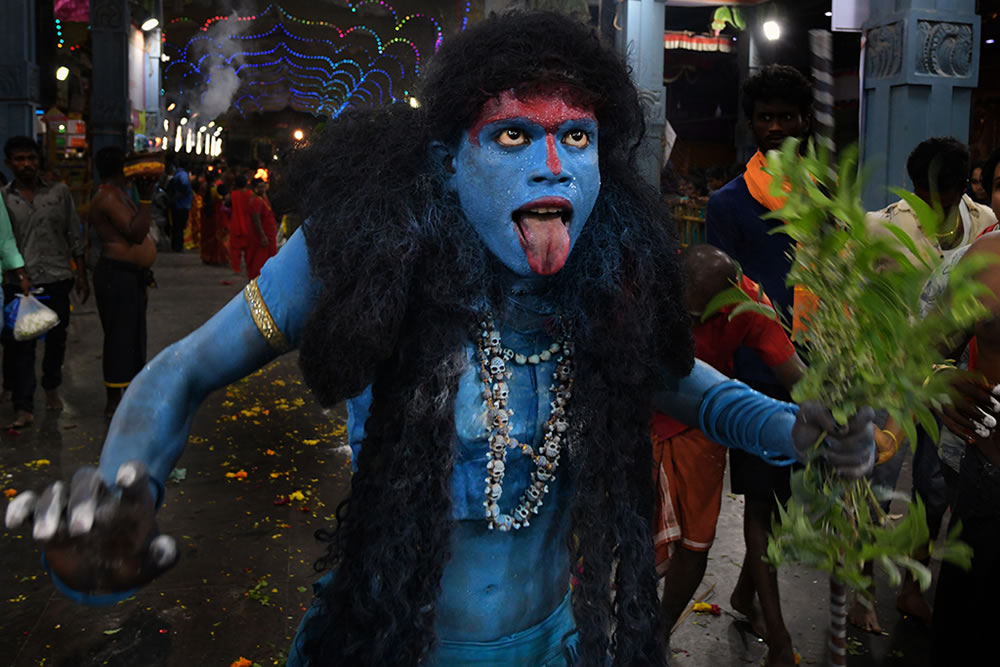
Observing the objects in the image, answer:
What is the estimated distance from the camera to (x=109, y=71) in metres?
13.8

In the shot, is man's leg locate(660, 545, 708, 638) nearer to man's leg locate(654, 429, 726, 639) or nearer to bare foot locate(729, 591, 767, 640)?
man's leg locate(654, 429, 726, 639)

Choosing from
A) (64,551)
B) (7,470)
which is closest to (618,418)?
(64,551)

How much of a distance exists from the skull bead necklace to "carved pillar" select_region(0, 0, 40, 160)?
11.2m

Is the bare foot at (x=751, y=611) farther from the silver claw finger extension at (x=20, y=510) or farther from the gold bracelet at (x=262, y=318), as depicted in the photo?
the silver claw finger extension at (x=20, y=510)

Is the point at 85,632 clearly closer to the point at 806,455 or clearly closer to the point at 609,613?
the point at 609,613

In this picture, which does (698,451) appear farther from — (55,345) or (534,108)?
(55,345)

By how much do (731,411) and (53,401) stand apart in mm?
6925

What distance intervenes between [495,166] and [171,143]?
31666mm

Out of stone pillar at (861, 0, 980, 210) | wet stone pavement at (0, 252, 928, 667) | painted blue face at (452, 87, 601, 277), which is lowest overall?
wet stone pavement at (0, 252, 928, 667)

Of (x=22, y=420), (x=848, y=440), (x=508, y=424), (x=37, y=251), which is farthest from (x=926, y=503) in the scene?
(x=37, y=251)

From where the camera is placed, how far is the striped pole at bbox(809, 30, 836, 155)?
201 centimetres

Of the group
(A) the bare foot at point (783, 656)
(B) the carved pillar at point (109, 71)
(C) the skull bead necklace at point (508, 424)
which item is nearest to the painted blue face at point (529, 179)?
(C) the skull bead necklace at point (508, 424)

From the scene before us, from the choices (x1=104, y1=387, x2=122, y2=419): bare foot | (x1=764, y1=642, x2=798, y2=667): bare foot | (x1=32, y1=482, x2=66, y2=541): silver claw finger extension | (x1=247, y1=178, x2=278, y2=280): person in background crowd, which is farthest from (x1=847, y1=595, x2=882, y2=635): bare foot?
(x1=247, y1=178, x2=278, y2=280): person in background crowd

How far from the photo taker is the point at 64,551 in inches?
57.0
